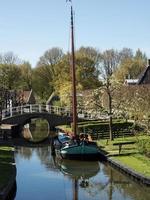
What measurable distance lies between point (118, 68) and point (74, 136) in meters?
87.3

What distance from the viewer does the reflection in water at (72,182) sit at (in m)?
31.0

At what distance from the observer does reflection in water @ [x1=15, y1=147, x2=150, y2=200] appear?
30969 mm

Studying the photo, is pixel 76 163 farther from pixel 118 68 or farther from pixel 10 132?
pixel 118 68

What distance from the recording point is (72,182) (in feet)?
117

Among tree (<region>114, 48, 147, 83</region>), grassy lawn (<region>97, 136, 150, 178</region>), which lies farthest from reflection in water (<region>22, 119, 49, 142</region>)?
tree (<region>114, 48, 147, 83</region>)

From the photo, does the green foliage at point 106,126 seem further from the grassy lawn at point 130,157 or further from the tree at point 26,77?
the tree at point 26,77

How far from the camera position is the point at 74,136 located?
157ft

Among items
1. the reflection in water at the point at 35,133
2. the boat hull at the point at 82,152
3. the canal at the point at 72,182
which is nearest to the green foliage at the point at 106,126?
A: the canal at the point at 72,182

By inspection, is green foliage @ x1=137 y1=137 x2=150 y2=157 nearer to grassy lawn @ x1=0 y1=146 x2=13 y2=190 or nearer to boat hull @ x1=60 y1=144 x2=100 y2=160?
boat hull @ x1=60 y1=144 x2=100 y2=160

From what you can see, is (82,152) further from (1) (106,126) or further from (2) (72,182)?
(1) (106,126)

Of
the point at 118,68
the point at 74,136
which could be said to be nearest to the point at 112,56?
the point at 118,68

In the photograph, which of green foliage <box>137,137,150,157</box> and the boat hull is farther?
the boat hull

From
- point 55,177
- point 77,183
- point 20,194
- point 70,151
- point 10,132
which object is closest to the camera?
point 20,194

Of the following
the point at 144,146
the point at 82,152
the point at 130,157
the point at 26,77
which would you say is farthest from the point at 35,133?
the point at 26,77
